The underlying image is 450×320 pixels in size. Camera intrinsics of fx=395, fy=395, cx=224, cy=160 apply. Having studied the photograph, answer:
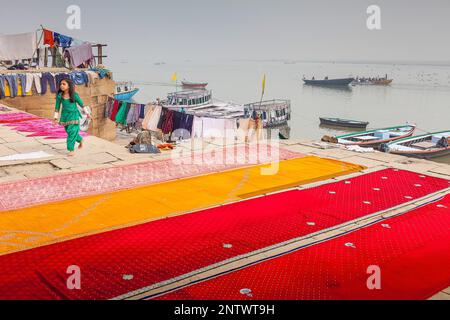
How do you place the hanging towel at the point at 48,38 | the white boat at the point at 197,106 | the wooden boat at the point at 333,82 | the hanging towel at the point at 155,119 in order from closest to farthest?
the hanging towel at the point at 155,119 < the hanging towel at the point at 48,38 < the white boat at the point at 197,106 < the wooden boat at the point at 333,82

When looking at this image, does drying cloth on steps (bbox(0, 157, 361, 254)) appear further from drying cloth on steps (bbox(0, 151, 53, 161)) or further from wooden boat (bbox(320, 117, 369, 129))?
wooden boat (bbox(320, 117, 369, 129))

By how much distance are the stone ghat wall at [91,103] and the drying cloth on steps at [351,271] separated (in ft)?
52.2

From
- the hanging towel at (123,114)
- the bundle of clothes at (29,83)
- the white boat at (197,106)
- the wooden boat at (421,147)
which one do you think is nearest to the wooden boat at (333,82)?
the white boat at (197,106)

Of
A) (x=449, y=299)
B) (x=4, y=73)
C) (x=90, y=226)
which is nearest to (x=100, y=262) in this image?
(x=90, y=226)

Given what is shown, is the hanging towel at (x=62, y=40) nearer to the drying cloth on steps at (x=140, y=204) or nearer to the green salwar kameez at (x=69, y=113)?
the green salwar kameez at (x=69, y=113)

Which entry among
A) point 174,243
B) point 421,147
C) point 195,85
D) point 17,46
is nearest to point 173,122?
point 17,46

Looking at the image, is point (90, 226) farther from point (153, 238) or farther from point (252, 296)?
point (252, 296)

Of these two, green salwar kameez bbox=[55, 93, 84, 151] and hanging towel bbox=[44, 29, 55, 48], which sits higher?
hanging towel bbox=[44, 29, 55, 48]

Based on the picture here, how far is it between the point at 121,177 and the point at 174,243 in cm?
295

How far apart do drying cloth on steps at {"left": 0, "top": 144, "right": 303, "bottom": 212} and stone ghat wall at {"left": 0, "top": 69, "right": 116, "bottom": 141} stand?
11.1 m

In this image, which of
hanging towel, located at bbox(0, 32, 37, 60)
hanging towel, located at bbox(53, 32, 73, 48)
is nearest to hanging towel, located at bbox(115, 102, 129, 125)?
hanging towel, located at bbox(53, 32, 73, 48)

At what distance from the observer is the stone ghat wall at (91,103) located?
16.8m

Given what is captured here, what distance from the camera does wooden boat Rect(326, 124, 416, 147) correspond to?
25.8 metres
